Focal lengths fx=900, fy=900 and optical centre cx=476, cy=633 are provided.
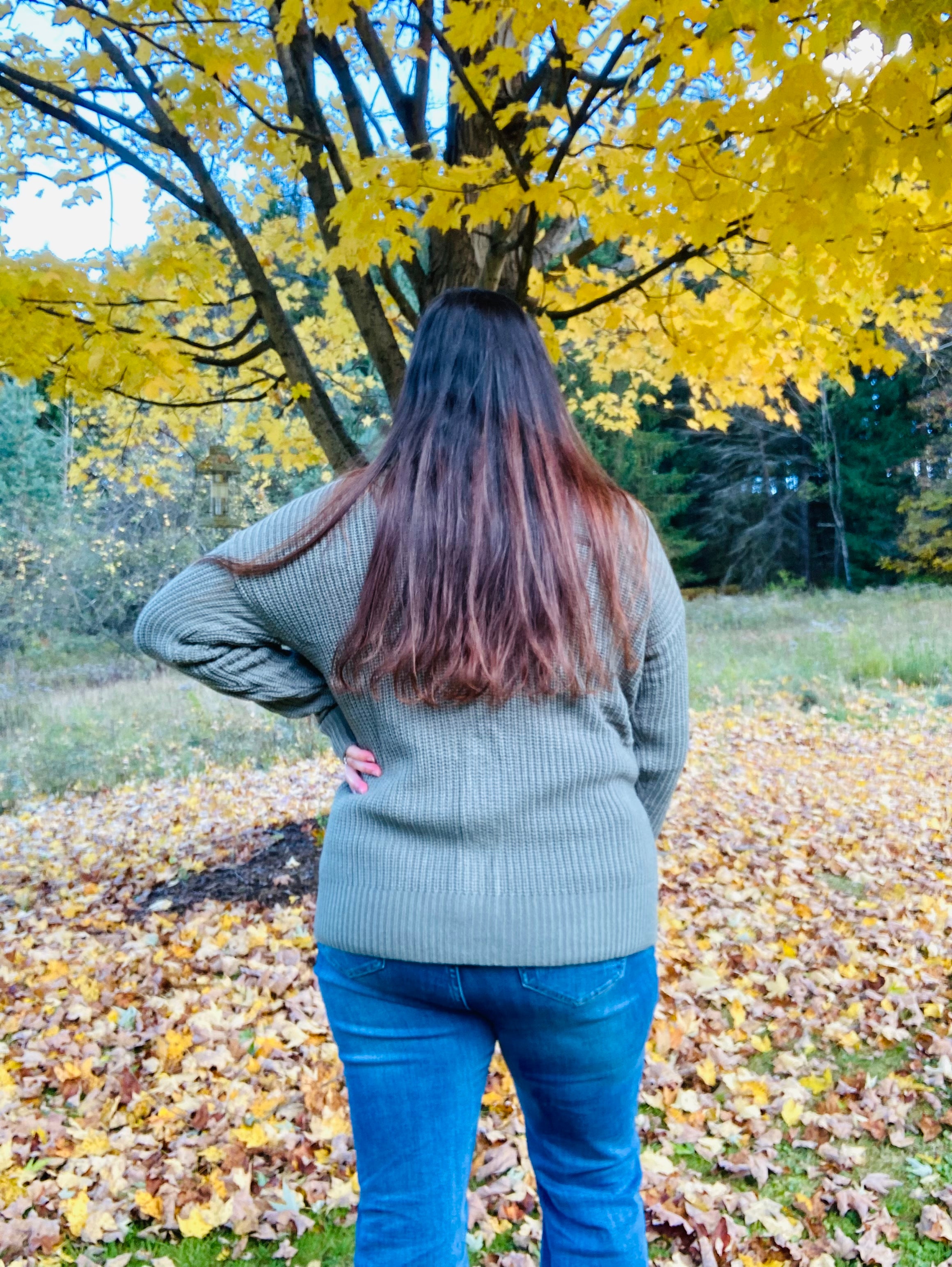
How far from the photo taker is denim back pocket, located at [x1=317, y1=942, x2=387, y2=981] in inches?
47.4

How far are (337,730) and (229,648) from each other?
0.23m

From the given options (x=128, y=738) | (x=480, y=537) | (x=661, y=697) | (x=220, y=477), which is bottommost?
(x=128, y=738)

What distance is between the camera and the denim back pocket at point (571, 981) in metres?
1.16

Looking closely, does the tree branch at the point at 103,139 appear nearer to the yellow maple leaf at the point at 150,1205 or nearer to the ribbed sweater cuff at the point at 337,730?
the ribbed sweater cuff at the point at 337,730

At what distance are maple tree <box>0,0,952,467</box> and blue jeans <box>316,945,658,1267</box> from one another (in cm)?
186

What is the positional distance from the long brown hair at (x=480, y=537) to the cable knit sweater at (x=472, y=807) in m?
0.03

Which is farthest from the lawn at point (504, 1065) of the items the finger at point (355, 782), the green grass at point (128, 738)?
the green grass at point (128, 738)

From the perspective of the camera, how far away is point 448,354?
4.42ft

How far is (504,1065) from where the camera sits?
9.58 ft

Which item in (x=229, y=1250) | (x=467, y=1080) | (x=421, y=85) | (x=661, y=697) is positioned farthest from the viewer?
(x=421, y=85)

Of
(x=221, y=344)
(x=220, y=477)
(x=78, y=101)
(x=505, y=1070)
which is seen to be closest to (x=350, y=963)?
(x=505, y=1070)

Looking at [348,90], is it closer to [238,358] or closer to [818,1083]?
[238,358]

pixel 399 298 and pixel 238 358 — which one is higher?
pixel 399 298

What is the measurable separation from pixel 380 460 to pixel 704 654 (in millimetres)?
11208
